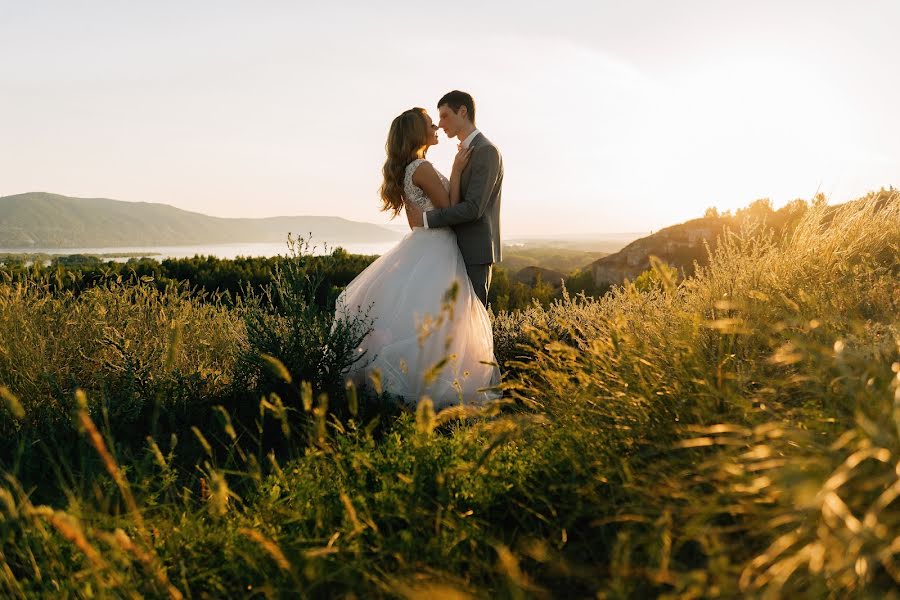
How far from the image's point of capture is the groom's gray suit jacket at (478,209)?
518cm

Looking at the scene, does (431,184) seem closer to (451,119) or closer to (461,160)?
(461,160)

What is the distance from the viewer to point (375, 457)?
2.71 m

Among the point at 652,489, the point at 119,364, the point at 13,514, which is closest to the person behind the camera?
the point at 13,514

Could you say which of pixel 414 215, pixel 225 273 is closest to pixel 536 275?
pixel 225 273

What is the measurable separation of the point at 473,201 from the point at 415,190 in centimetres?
53

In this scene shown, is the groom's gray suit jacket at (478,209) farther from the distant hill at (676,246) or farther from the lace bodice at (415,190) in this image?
the distant hill at (676,246)

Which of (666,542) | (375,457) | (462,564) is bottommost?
(462,564)

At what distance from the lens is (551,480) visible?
A: 2432 millimetres

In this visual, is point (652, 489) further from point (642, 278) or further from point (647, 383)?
point (642, 278)

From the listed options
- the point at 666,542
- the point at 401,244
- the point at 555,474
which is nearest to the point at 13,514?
the point at 666,542

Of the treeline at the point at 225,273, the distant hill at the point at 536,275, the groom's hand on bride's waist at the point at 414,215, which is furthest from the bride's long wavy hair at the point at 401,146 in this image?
the distant hill at the point at 536,275

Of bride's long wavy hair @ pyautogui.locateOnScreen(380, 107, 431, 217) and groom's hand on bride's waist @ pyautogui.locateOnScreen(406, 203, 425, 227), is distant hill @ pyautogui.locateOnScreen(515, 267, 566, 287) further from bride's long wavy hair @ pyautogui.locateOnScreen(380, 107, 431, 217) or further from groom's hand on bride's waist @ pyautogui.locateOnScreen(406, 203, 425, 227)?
bride's long wavy hair @ pyautogui.locateOnScreen(380, 107, 431, 217)

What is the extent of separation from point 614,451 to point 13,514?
2.03 m

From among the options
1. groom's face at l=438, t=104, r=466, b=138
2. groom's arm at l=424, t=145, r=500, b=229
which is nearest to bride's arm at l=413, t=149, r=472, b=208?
groom's arm at l=424, t=145, r=500, b=229
